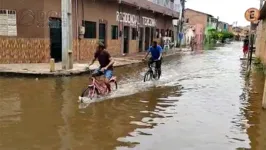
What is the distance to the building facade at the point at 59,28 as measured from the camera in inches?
725

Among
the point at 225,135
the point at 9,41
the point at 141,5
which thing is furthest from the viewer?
the point at 141,5

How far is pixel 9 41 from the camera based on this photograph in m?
Answer: 18.3

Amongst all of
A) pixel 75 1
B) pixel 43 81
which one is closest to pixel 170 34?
pixel 75 1

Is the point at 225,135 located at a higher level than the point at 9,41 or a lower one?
lower

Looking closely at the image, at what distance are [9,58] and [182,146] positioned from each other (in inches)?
546

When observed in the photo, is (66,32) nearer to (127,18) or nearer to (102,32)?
(102,32)

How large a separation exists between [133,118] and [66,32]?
900cm

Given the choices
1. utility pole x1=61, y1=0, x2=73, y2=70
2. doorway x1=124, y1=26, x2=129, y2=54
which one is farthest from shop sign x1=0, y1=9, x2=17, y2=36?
doorway x1=124, y1=26, x2=129, y2=54

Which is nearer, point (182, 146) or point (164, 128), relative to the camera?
point (182, 146)

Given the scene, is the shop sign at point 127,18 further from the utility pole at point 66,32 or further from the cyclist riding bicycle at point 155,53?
the cyclist riding bicycle at point 155,53

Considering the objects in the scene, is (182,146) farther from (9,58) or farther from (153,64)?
(9,58)

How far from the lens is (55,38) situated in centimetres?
2017

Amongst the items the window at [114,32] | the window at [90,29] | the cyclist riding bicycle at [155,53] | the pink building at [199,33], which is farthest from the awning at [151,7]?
the pink building at [199,33]

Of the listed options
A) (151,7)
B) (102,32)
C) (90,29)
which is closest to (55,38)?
(90,29)
